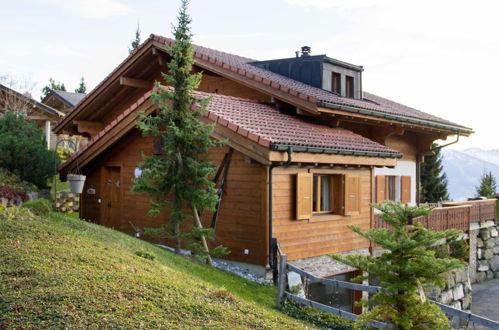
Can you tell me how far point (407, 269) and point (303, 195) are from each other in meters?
5.16

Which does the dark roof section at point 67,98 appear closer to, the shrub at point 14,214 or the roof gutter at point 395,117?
the roof gutter at point 395,117

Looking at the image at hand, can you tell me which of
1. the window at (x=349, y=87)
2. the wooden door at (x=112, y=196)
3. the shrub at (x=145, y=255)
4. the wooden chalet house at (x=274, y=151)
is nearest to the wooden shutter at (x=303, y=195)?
the wooden chalet house at (x=274, y=151)

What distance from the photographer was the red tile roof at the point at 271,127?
1067 cm

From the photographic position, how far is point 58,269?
6.50m

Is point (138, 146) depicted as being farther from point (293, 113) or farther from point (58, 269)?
point (58, 269)

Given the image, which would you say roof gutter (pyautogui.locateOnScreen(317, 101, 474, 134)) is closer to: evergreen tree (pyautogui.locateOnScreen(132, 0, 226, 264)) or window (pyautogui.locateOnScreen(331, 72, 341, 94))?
window (pyautogui.locateOnScreen(331, 72, 341, 94))

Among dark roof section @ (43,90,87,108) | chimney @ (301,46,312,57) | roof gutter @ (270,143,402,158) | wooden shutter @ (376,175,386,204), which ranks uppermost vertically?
dark roof section @ (43,90,87,108)

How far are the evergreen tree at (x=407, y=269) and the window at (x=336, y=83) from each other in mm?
11719

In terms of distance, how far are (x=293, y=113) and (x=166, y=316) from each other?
31.9ft

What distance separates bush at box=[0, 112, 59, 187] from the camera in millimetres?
15398

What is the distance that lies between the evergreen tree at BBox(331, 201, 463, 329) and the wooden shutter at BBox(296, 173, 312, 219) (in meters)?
4.54

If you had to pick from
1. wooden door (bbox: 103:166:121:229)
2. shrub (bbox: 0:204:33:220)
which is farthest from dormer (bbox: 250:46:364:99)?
shrub (bbox: 0:204:33:220)

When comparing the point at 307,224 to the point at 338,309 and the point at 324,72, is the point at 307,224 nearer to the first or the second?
the point at 338,309

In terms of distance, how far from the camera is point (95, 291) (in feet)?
19.4
